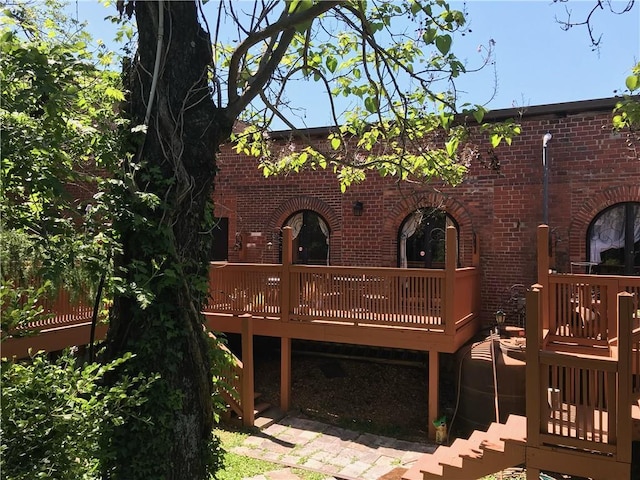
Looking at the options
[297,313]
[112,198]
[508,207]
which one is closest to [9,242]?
[112,198]

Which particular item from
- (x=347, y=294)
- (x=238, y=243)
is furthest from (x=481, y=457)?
(x=238, y=243)

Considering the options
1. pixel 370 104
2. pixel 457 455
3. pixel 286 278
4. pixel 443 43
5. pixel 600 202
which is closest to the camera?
Answer: pixel 443 43

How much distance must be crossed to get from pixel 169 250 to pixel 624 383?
4014mm

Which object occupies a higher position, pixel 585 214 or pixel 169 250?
pixel 585 214

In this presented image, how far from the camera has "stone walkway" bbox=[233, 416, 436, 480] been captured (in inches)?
234

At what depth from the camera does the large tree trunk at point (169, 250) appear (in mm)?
2896

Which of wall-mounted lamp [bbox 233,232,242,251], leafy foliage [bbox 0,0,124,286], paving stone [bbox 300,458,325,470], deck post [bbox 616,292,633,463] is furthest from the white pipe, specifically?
wall-mounted lamp [bbox 233,232,242,251]

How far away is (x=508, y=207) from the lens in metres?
9.16

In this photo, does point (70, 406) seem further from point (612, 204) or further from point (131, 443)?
point (612, 204)

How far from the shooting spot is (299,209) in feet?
36.4

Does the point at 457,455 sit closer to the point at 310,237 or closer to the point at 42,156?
the point at 42,156

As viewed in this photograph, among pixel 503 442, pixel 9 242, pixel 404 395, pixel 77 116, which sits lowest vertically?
pixel 404 395

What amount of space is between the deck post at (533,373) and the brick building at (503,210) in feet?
12.4

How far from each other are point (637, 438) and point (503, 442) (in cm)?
120
